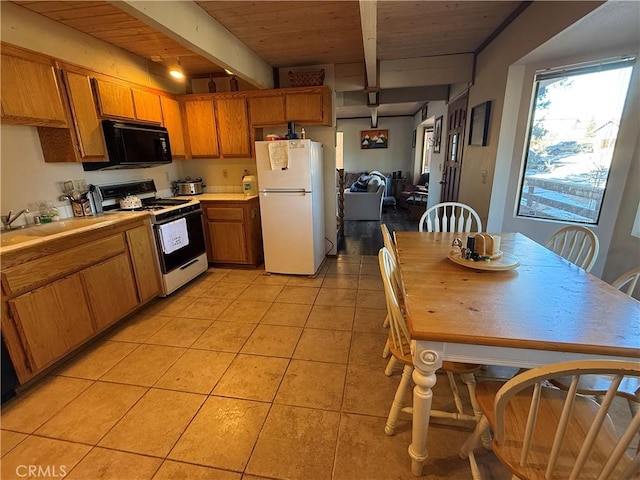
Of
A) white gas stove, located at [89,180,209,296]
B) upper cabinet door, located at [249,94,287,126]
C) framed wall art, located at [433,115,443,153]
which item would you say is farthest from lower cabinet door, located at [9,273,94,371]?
framed wall art, located at [433,115,443,153]

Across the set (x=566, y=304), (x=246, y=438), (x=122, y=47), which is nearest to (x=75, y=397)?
(x=246, y=438)

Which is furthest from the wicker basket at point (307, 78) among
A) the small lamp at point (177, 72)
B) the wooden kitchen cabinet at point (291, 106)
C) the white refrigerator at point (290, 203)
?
the small lamp at point (177, 72)

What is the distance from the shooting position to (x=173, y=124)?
11.3 feet

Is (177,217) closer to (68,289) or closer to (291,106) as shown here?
(68,289)

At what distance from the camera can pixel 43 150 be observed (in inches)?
91.3

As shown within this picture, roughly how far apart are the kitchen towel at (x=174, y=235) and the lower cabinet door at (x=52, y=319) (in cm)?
82

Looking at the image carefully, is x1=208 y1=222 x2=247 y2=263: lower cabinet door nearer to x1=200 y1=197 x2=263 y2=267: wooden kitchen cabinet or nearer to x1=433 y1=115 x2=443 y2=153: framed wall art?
x1=200 y1=197 x2=263 y2=267: wooden kitchen cabinet

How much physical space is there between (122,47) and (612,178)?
4.31 meters

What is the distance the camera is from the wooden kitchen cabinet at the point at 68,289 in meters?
1.71

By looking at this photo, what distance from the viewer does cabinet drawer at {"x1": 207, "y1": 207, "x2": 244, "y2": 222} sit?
346 cm

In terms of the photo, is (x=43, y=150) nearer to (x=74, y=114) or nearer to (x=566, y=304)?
(x=74, y=114)

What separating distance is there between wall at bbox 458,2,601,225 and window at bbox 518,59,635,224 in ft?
0.96

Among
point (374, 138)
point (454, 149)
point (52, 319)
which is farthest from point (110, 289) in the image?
point (374, 138)

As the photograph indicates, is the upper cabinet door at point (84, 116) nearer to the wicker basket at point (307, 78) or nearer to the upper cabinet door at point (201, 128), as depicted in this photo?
the upper cabinet door at point (201, 128)
